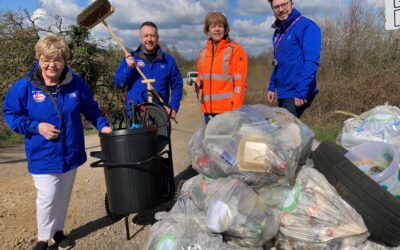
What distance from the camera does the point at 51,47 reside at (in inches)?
120

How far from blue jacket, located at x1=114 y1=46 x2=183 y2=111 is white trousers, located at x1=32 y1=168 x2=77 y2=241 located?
1.31 meters

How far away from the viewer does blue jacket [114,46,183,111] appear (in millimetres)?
4352

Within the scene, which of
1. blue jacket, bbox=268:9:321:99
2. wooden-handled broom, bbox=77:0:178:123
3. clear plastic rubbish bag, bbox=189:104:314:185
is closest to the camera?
clear plastic rubbish bag, bbox=189:104:314:185

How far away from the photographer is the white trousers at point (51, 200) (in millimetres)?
3171

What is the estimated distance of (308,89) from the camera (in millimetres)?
3701

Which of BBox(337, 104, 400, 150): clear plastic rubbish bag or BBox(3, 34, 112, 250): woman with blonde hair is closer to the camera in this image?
BBox(3, 34, 112, 250): woman with blonde hair

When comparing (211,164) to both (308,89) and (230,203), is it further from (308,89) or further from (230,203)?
(308,89)

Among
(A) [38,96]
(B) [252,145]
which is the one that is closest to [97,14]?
(A) [38,96]

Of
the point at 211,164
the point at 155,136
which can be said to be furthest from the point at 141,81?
the point at 211,164

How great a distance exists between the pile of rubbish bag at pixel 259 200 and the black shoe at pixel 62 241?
968 mm

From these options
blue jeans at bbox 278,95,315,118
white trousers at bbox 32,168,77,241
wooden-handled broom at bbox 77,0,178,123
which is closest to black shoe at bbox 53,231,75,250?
white trousers at bbox 32,168,77,241

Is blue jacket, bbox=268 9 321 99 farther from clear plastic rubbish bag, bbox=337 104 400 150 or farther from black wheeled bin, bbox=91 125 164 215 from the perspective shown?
black wheeled bin, bbox=91 125 164 215

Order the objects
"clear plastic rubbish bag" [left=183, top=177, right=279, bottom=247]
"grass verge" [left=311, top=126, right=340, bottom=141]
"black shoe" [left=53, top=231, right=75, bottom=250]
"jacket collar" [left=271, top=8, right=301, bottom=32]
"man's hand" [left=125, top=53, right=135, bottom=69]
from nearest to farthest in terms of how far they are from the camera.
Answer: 1. "clear plastic rubbish bag" [left=183, top=177, right=279, bottom=247]
2. "black shoe" [left=53, top=231, right=75, bottom=250]
3. "jacket collar" [left=271, top=8, right=301, bottom=32]
4. "man's hand" [left=125, top=53, right=135, bottom=69]
5. "grass verge" [left=311, top=126, right=340, bottom=141]

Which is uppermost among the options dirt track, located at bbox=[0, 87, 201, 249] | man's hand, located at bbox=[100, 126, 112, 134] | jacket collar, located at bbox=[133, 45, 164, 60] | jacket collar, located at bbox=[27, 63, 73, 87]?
jacket collar, located at bbox=[133, 45, 164, 60]
